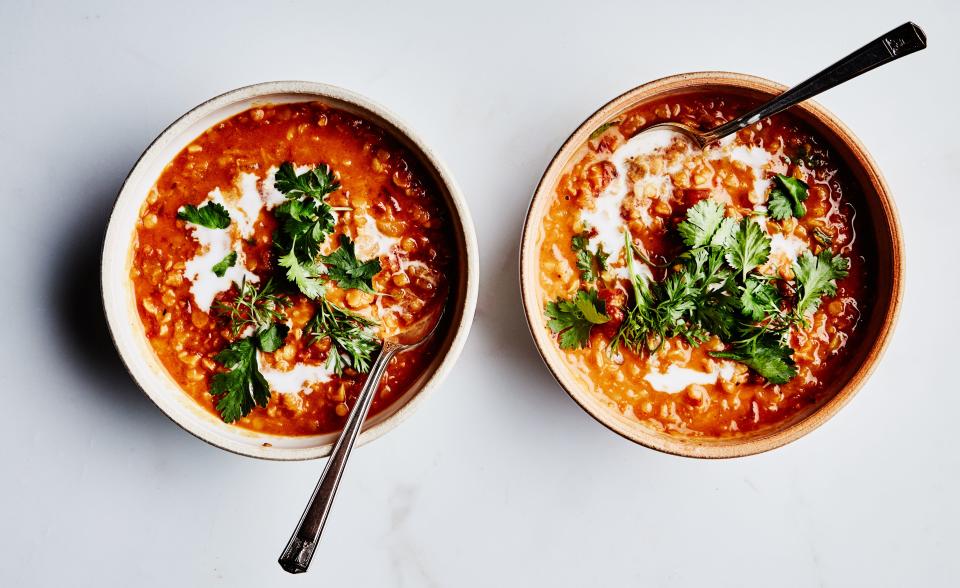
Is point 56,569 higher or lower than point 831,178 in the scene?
lower

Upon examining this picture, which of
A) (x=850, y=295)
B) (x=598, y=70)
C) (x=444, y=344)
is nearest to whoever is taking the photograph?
(x=444, y=344)

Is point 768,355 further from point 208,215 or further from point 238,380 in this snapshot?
point 208,215

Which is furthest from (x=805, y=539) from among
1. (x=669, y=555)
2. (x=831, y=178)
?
(x=831, y=178)

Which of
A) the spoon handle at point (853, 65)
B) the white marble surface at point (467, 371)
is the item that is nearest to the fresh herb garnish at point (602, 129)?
the white marble surface at point (467, 371)

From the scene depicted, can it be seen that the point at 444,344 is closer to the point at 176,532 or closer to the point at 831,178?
the point at 176,532

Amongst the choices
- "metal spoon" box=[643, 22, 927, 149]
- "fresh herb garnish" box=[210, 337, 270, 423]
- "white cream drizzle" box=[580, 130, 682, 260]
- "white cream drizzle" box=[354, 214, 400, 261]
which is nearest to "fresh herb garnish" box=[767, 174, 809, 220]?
"metal spoon" box=[643, 22, 927, 149]

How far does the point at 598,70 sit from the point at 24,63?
225 cm

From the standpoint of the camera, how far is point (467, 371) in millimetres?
2699

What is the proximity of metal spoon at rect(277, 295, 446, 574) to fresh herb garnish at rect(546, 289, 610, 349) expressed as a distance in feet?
1.34

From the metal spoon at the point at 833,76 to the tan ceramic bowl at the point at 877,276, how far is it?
0.09 meters

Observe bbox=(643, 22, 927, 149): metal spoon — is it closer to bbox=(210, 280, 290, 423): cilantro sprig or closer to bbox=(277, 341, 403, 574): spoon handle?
bbox=(277, 341, 403, 574): spoon handle

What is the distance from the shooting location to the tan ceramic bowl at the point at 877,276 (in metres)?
2.33

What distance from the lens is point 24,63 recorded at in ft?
8.71

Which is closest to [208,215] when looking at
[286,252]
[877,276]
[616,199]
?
[286,252]
